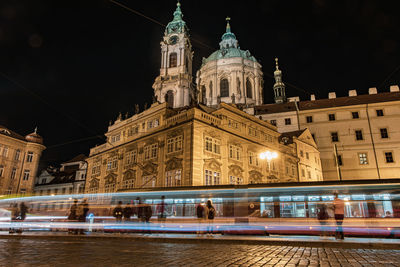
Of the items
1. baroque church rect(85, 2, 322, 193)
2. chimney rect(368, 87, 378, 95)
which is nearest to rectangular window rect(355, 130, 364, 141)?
baroque church rect(85, 2, 322, 193)

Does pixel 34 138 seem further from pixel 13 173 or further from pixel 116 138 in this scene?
pixel 116 138

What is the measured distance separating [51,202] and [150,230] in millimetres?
13654

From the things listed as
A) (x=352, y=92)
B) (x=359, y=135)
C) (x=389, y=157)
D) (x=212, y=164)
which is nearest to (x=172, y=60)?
(x=352, y=92)

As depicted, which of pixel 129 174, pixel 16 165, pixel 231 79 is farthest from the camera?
pixel 231 79

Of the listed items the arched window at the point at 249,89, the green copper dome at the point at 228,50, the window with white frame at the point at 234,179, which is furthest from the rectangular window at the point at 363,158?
the green copper dome at the point at 228,50

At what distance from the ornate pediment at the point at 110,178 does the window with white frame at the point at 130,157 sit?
3113mm

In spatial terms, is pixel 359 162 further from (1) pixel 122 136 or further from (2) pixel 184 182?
(1) pixel 122 136

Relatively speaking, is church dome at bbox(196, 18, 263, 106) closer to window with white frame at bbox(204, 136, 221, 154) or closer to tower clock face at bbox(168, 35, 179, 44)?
tower clock face at bbox(168, 35, 179, 44)

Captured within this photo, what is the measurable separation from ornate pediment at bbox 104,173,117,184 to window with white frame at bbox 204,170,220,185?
15.6 meters

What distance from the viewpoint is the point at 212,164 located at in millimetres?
29266

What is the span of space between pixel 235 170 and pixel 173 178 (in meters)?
7.37

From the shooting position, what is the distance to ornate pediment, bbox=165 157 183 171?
28625mm

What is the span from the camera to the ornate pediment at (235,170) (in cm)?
3153

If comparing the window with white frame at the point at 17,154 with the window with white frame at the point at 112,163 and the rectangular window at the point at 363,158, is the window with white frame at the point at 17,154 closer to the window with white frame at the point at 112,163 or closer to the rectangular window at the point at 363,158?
the window with white frame at the point at 112,163
